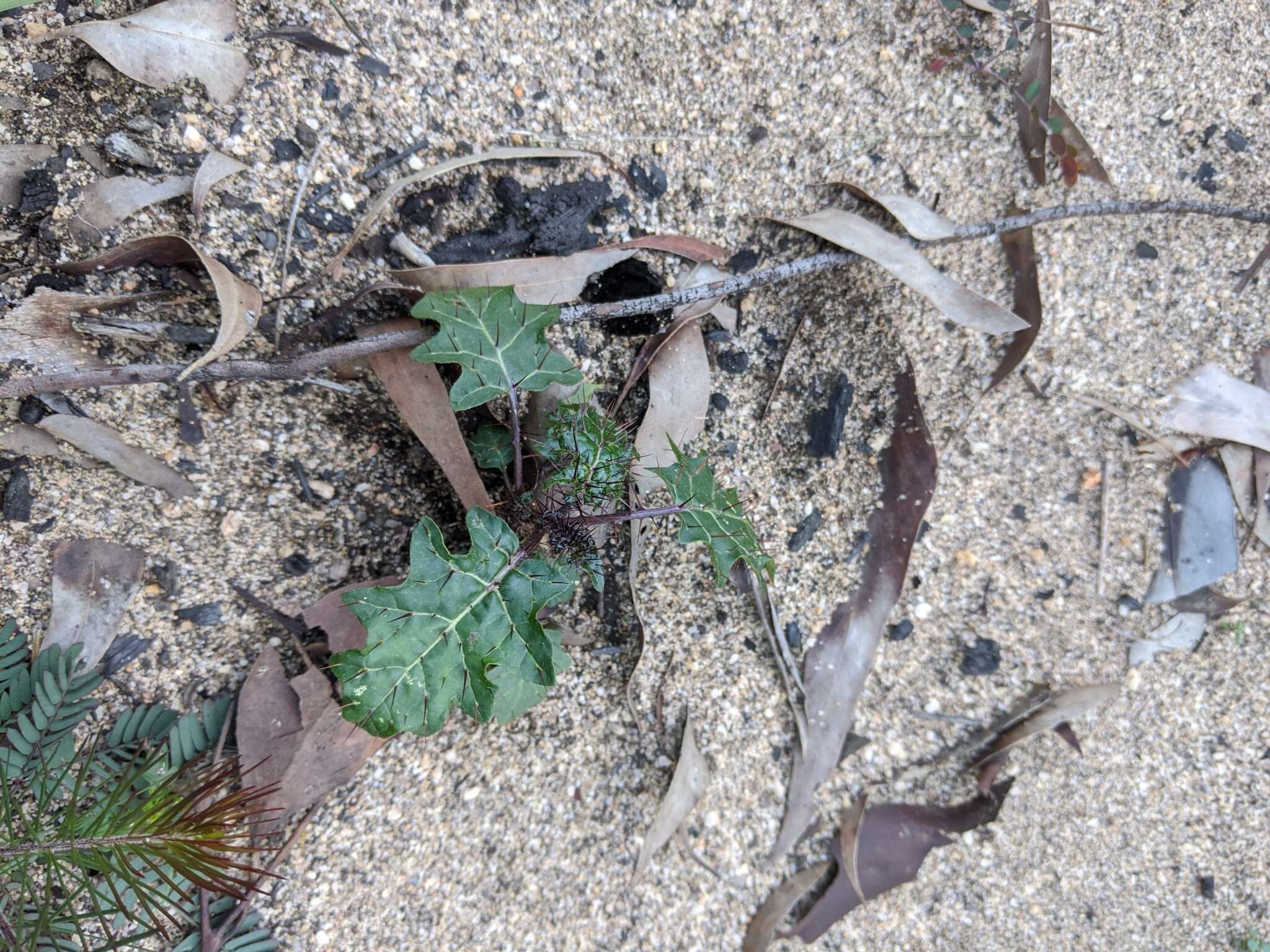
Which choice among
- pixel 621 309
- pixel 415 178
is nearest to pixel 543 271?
pixel 621 309

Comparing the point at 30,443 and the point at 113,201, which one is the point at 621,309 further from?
→ the point at 30,443

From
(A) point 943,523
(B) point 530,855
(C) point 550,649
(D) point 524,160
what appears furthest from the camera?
(A) point 943,523

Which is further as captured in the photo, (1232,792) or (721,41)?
(1232,792)

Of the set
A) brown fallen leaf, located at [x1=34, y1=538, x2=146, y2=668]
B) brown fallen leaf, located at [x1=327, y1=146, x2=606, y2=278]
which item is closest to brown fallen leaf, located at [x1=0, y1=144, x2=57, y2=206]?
brown fallen leaf, located at [x1=327, y1=146, x2=606, y2=278]

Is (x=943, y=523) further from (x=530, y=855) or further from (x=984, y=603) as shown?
(x=530, y=855)

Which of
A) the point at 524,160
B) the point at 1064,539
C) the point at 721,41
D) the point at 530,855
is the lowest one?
the point at 530,855

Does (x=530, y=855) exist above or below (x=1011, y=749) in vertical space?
below

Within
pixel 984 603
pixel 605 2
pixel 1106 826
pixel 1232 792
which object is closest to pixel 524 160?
pixel 605 2
